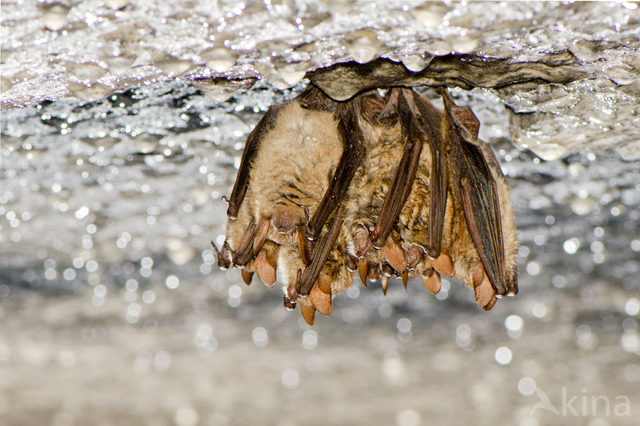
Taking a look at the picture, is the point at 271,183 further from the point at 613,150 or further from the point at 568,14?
the point at 613,150

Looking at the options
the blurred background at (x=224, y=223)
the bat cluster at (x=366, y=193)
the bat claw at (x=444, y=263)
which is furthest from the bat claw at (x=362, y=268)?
the blurred background at (x=224, y=223)

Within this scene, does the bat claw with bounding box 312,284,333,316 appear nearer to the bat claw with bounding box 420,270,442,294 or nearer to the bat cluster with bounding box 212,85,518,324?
the bat cluster with bounding box 212,85,518,324

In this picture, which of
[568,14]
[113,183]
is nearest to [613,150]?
[568,14]

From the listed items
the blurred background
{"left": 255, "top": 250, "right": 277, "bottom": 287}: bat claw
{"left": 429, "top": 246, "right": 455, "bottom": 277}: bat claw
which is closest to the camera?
the blurred background

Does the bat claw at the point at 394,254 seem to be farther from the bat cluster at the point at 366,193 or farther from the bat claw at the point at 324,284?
the bat claw at the point at 324,284

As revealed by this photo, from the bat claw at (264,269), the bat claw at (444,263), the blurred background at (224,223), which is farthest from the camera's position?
the bat claw at (264,269)

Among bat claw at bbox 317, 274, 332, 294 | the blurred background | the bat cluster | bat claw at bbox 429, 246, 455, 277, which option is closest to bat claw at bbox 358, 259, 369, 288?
the bat cluster
